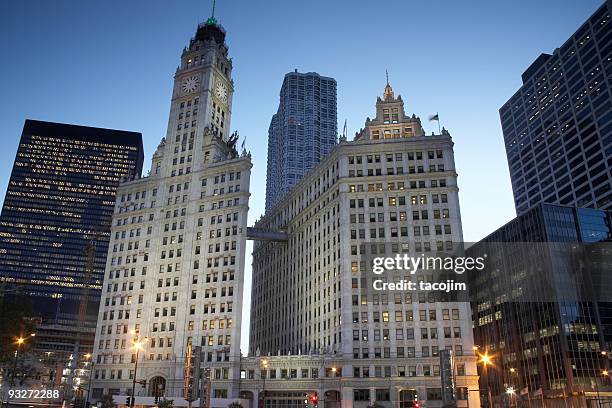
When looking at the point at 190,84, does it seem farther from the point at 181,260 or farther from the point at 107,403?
the point at 107,403

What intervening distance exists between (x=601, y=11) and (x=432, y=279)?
139164mm

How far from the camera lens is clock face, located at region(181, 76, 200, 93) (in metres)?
140

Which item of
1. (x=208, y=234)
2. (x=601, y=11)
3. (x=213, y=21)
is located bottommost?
(x=208, y=234)

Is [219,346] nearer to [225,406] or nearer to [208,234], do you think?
[225,406]

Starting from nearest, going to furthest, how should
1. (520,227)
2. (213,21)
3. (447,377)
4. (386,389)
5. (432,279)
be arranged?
1. (447,377)
2. (386,389)
3. (432,279)
4. (520,227)
5. (213,21)

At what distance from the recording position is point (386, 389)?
96250mm

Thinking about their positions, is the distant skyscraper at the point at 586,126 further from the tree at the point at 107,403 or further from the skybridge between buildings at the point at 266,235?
the tree at the point at 107,403

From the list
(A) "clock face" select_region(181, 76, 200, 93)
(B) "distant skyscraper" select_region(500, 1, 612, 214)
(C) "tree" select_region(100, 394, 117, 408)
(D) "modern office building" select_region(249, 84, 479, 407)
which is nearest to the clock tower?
(A) "clock face" select_region(181, 76, 200, 93)

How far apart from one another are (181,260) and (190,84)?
4804cm

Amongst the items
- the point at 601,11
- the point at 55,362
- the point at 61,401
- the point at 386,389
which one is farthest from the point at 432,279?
the point at 601,11
